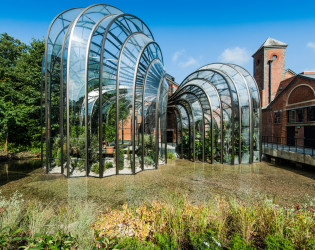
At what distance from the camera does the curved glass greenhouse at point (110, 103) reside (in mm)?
8203

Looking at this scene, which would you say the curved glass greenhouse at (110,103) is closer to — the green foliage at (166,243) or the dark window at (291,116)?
the green foliage at (166,243)

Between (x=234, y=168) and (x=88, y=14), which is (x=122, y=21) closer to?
(x=88, y=14)

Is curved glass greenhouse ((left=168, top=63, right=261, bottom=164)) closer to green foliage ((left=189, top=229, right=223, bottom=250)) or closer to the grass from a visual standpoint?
the grass

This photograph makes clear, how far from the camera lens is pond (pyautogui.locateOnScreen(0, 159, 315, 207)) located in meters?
5.82

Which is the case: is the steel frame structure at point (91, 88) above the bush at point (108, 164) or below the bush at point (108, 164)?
above

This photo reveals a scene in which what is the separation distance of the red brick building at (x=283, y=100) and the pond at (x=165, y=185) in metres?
3.20

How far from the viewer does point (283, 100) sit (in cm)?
1702

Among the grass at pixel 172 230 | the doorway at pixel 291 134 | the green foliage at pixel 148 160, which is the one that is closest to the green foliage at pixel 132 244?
the grass at pixel 172 230

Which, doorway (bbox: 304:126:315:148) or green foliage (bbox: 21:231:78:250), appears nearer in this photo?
green foliage (bbox: 21:231:78:250)

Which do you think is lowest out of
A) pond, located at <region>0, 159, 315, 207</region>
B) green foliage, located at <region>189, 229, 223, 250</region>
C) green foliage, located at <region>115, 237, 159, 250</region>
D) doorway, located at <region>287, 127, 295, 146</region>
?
pond, located at <region>0, 159, 315, 207</region>

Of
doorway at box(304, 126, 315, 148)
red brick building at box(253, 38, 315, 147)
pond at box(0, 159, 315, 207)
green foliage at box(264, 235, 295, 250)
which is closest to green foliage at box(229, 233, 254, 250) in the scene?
green foliage at box(264, 235, 295, 250)

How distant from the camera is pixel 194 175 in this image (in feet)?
28.3

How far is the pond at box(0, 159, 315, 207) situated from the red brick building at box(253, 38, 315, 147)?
10.5ft

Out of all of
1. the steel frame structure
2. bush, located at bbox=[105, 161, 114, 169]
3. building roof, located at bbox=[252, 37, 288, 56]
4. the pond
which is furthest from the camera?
building roof, located at bbox=[252, 37, 288, 56]
